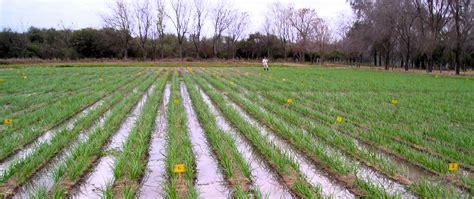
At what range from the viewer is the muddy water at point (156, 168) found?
10.1 feet

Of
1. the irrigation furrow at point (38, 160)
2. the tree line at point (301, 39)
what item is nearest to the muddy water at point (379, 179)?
the irrigation furrow at point (38, 160)

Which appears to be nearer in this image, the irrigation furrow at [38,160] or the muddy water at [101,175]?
the muddy water at [101,175]

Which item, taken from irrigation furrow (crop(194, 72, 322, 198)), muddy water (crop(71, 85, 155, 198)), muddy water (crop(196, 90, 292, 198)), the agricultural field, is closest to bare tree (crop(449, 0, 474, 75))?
the agricultural field

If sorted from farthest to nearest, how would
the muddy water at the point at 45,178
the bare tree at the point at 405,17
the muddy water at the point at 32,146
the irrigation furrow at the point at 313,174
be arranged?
the bare tree at the point at 405,17, the muddy water at the point at 32,146, the irrigation furrow at the point at 313,174, the muddy water at the point at 45,178

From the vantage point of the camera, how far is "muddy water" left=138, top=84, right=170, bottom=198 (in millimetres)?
3092

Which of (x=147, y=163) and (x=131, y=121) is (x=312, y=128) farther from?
(x=131, y=121)

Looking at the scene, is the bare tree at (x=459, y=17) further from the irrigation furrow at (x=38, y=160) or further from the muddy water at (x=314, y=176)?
the irrigation furrow at (x=38, y=160)

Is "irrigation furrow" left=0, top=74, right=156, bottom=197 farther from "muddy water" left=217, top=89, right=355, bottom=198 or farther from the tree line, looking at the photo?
the tree line

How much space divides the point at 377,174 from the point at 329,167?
1.69ft

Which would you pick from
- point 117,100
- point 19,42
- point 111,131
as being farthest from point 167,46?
point 111,131

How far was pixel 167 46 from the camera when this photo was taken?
5994cm

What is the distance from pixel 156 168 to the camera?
3742 millimetres

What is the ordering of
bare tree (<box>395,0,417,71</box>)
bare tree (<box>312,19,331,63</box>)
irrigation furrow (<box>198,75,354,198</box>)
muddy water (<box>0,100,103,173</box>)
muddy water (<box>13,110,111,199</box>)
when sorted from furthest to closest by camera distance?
bare tree (<box>312,19,331,63</box>) < bare tree (<box>395,0,417,71</box>) < muddy water (<box>0,100,103,173</box>) < irrigation furrow (<box>198,75,354,198</box>) < muddy water (<box>13,110,111,199</box>)

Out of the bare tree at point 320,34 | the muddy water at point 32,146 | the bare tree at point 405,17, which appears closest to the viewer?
the muddy water at point 32,146
